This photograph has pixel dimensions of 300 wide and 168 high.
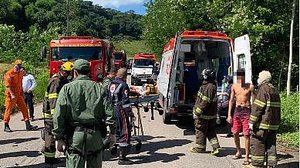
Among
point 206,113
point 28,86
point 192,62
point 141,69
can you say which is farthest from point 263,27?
point 141,69

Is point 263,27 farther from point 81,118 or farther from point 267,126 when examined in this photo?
point 81,118

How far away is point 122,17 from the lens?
148250 mm

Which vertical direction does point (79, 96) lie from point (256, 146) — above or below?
above

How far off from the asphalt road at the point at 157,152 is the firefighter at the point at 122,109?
1.01 feet

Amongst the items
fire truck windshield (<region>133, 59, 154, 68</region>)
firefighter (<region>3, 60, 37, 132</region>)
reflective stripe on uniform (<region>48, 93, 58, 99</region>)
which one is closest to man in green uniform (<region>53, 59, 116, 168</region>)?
reflective stripe on uniform (<region>48, 93, 58, 99</region>)

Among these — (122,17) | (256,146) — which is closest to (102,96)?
(256,146)

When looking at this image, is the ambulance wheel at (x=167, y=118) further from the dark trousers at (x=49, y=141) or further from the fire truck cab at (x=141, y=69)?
the fire truck cab at (x=141, y=69)

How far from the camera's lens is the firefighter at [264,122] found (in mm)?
7469

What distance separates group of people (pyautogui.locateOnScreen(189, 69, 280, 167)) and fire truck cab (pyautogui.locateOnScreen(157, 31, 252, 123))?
73 centimetres

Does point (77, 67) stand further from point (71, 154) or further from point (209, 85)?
point (209, 85)

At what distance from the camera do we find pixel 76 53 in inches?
709

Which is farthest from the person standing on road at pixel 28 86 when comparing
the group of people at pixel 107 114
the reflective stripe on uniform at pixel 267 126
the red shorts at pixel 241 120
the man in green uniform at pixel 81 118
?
the man in green uniform at pixel 81 118

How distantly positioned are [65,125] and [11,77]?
7.19 meters

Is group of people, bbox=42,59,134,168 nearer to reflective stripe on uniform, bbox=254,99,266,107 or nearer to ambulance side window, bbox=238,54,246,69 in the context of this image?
reflective stripe on uniform, bbox=254,99,266,107
